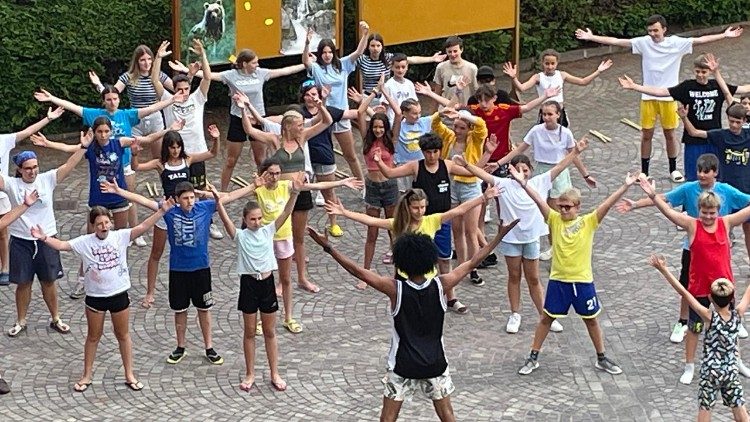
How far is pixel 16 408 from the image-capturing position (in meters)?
11.8

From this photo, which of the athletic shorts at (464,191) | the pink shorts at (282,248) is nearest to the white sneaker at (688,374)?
the athletic shorts at (464,191)

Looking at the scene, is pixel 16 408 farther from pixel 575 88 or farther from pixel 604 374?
pixel 575 88

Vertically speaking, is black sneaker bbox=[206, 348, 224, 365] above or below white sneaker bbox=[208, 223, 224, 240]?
below

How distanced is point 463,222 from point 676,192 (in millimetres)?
2224

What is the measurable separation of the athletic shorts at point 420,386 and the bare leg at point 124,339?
2.72 metres

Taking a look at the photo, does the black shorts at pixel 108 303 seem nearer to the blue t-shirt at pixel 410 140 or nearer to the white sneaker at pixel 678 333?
the blue t-shirt at pixel 410 140

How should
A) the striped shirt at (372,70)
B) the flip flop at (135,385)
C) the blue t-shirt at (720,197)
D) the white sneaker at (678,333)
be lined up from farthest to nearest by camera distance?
the striped shirt at (372,70)
the white sneaker at (678,333)
the blue t-shirt at (720,197)
the flip flop at (135,385)

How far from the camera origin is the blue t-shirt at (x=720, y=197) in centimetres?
1284

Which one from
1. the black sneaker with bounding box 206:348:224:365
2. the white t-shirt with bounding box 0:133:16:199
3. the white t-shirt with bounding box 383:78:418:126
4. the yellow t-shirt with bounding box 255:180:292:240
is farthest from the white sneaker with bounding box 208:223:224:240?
the black sneaker with bounding box 206:348:224:365

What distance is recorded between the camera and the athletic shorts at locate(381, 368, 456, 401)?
10438 millimetres

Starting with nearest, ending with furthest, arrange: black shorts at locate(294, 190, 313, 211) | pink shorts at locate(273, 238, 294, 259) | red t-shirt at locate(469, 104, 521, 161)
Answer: pink shorts at locate(273, 238, 294, 259)
black shorts at locate(294, 190, 313, 211)
red t-shirt at locate(469, 104, 521, 161)

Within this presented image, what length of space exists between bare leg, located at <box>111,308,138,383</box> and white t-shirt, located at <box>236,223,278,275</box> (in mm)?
1028

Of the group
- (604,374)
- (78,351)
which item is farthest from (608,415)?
(78,351)

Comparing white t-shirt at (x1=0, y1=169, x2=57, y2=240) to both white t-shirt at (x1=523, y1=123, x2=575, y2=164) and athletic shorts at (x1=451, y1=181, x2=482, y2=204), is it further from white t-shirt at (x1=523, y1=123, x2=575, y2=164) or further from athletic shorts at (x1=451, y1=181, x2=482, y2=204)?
white t-shirt at (x1=523, y1=123, x2=575, y2=164)
